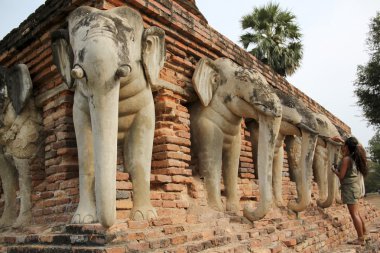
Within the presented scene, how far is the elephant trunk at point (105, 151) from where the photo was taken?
2843 mm

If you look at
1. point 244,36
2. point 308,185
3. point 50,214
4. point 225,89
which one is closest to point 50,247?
point 50,214

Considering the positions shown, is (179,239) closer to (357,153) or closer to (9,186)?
(9,186)

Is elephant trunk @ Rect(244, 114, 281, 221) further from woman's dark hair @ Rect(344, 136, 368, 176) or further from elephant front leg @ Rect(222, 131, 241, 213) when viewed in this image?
woman's dark hair @ Rect(344, 136, 368, 176)

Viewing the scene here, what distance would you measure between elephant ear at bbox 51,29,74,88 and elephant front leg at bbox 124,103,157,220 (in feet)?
2.25

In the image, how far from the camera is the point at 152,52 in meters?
3.79

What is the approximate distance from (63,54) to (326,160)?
17.3 feet

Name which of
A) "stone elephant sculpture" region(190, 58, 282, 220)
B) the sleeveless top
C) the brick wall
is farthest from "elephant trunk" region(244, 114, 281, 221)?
the sleeveless top

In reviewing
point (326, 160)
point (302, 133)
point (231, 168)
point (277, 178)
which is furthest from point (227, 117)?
point (326, 160)

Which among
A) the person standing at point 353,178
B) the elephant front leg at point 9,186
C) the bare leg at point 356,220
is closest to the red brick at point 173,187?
the elephant front leg at point 9,186

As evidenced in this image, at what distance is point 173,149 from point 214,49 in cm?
169

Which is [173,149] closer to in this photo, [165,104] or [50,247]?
[165,104]

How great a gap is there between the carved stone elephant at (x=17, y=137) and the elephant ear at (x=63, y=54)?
2.68ft

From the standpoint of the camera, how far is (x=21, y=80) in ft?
14.6

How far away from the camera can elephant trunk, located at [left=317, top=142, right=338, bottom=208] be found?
22.3 feet
